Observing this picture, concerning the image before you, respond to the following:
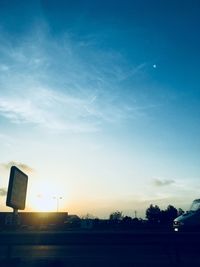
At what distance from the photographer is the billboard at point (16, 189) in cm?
996

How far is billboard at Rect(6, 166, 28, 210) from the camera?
996 cm

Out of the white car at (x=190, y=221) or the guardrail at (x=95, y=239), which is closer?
the guardrail at (x=95, y=239)

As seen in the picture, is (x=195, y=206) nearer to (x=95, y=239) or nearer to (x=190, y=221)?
(x=190, y=221)

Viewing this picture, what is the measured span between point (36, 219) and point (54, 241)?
77213 millimetres

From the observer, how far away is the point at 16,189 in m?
10.6

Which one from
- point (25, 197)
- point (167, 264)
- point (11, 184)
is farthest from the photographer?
point (25, 197)

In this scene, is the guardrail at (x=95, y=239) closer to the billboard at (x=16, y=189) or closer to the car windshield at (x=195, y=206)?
the billboard at (x=16, y=189)

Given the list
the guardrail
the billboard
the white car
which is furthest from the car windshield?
the guardrail

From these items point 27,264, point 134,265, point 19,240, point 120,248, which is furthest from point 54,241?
point 120,248

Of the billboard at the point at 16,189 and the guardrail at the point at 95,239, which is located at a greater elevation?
the billboard at the point at 16,189

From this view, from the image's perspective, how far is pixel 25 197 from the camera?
38.6 feet

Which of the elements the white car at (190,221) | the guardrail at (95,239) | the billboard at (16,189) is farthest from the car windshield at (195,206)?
the guardrail at (95,239)

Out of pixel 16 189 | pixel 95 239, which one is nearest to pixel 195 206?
pixel 16 189

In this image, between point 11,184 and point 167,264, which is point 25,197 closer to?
point 11,184
